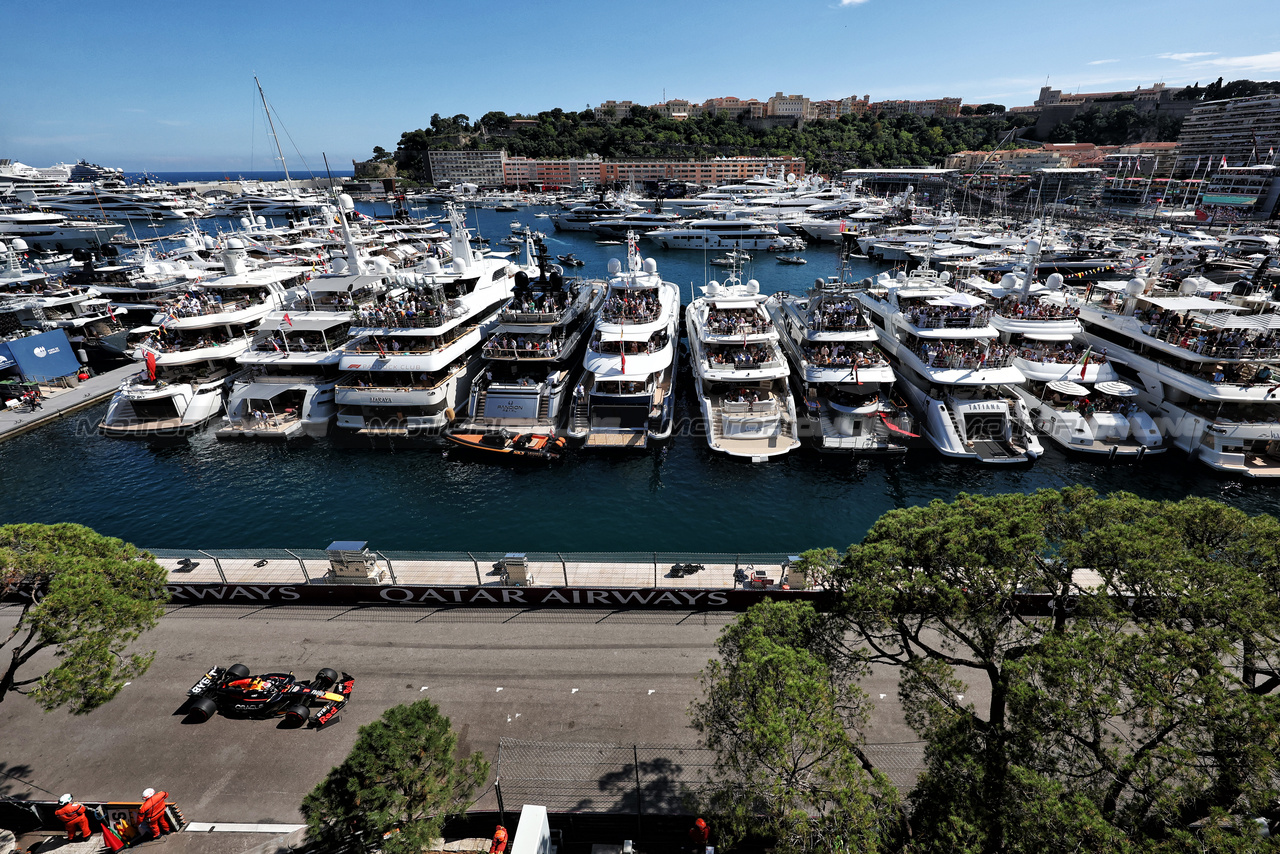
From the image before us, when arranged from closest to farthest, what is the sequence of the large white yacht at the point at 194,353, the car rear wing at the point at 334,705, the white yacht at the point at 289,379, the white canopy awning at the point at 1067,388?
the car rear wing at the point at 334,705
the white canopy awning at the point at 1067,388
the white yacht at the point at 289,379
the large white yacht at the point at 194,353

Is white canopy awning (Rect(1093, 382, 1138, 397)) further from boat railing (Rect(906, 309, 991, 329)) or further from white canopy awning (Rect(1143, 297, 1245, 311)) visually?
boat railing (Rect(906, 309, 991, 329))

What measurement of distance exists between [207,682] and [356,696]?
4315 millimetres

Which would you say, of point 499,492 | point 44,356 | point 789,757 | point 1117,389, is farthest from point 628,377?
point 44,356

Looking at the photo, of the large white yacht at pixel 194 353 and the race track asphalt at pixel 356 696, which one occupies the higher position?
the large white yacht at pixel 194 353

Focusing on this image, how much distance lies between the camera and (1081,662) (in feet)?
28.9

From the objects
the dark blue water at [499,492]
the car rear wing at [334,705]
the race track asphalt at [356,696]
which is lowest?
the dark blue water at [499,492]

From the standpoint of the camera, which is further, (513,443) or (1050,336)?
(1050,336)

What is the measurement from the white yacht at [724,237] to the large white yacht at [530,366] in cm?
6579

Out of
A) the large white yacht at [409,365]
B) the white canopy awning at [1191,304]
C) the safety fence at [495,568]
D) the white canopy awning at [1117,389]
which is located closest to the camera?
the safety fence at [495,568]

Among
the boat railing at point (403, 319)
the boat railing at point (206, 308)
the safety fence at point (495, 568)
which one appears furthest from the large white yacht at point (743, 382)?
the boat railing at point (206, 308)

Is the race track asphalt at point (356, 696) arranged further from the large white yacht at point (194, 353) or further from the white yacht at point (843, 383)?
the large white yacht at point (194, 353)

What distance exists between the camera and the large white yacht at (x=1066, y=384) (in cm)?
3156

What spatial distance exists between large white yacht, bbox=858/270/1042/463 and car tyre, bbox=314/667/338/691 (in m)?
Result: 30.1

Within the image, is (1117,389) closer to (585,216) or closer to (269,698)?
(269,698)
